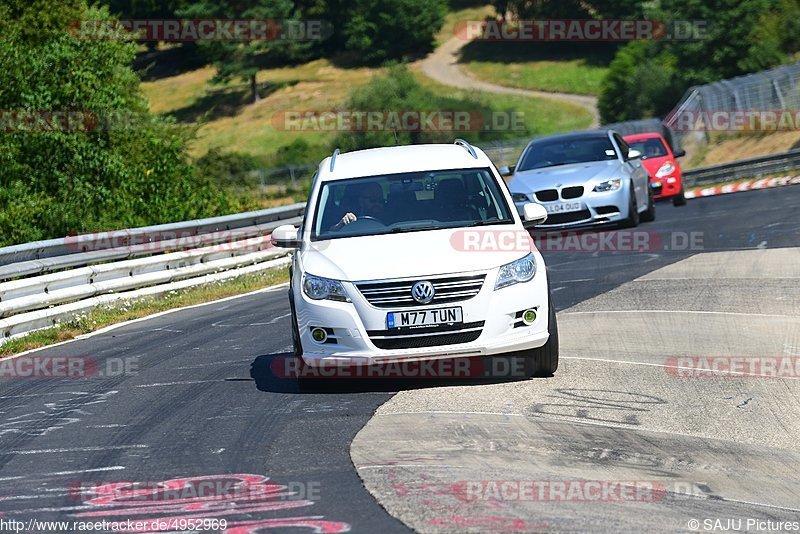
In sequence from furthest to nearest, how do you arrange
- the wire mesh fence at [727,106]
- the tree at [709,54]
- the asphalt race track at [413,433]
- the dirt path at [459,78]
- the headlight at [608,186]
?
the dirt path at [459,78] → the tree at [709,54] → the wire mesh fence at [727,106] → the headlight at [608,186] → the asphalt race track at [413,433]

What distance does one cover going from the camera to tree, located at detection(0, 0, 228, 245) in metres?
26.6

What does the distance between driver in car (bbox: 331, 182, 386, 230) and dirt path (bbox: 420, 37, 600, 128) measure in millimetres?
76199

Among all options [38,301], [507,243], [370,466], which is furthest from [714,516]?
[38,301]

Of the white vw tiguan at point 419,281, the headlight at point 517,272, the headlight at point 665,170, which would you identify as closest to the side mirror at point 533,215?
the white vw tiguan at point 419,281

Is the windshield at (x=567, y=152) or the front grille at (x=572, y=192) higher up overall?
the windshield at (x=567, y=152)

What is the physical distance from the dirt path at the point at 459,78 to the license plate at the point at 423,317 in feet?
254

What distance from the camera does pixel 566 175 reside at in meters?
20.3

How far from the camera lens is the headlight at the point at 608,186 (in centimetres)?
2003

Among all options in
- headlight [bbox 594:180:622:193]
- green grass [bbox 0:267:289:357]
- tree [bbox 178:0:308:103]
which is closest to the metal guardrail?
headlight [bbox 594:180:622:193]

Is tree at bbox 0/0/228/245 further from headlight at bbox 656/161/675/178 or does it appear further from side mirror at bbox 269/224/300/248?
side mirror at bbox 269/224/300/248
